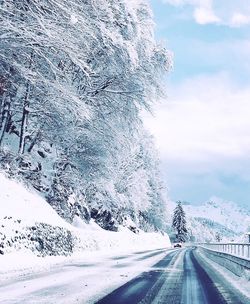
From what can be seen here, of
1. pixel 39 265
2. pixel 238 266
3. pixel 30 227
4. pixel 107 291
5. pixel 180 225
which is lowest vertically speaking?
pixel 107 291

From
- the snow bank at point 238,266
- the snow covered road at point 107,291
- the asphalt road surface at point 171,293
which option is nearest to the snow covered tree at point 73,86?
the snow covered road at point 107,291

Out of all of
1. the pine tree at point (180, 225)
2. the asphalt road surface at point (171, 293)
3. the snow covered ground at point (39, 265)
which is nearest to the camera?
the asphalt road surface at point (171, 293)

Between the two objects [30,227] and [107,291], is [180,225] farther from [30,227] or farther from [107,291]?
[107,291]

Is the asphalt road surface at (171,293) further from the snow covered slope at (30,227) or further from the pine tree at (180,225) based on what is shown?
the pine tree at (180,225)

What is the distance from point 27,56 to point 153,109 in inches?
444

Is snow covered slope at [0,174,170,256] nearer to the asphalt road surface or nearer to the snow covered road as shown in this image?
the snow covered road

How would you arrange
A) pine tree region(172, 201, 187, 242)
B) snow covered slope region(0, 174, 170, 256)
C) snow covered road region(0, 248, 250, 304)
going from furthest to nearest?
A: 1. pine tree region(172, 201, 187, 242)
2. snow covered slope region(0, 174, 170, 256)
3. snow covered road region(0, 248, 250, 304)

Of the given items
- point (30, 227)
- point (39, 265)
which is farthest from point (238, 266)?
point (30, 227)

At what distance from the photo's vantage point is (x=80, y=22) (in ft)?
55.6

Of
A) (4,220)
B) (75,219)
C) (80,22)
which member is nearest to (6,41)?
(80,22)

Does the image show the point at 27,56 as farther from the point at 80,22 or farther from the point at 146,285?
the point at 146,285

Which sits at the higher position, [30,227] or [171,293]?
[30,227]

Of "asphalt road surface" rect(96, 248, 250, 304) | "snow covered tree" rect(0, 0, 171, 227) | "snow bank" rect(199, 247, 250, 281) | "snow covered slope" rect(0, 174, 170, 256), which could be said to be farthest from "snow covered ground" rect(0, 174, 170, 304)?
"snow bank" rect(199, 247, 250, 281)

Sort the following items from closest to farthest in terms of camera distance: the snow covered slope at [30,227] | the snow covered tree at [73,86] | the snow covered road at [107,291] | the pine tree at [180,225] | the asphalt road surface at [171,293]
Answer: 1. the snow covered road at [107,291]
2. the asphalt road surface at [171,293]
3. the snow covered tree at [73,86]
4. the snow covered slope at [30,227]
5. the pine tree at [180,225]
